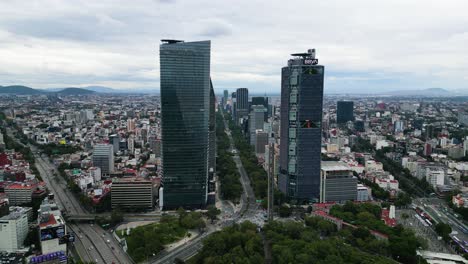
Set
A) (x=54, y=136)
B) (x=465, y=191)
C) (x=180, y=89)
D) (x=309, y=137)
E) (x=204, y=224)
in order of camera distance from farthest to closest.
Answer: (x=54, y=136)
(x=465, y=191)
(x=309, y=137)
(x=180, y=89)
(x=204, y=224)

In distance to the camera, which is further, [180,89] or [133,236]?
[180,89]

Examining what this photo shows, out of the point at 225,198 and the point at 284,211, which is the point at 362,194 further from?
the point at 225,198

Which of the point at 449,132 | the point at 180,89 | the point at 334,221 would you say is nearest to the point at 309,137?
the point at 334,221

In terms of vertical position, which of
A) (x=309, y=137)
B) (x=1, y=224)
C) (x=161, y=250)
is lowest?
(x=161, y=250)

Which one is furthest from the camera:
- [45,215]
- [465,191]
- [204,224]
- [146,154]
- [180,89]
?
[146,154]

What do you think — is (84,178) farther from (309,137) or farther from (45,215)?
(309,137)

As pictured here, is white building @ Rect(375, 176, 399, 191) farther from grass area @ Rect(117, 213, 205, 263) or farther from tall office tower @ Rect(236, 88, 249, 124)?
tall office tower @ Rect(236, 88, 249, 124)

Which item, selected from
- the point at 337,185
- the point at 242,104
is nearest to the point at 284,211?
the point at 337,185

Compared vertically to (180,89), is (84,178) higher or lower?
lower
